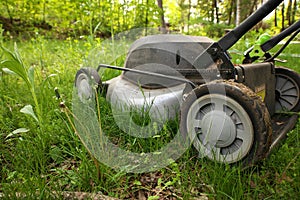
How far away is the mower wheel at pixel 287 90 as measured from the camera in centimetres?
196

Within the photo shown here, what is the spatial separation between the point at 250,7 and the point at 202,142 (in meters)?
13.8

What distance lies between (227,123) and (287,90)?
1.11 meters

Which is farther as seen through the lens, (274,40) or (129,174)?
(274,40)

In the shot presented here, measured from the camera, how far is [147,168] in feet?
4.16

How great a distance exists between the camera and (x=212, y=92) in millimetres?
1125

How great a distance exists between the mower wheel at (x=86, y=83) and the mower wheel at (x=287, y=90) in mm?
1293

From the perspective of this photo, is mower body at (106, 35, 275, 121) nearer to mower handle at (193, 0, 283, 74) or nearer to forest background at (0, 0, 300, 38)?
mower handle at (193, 0, 283, 74)

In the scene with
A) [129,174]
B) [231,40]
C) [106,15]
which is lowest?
[129,174]

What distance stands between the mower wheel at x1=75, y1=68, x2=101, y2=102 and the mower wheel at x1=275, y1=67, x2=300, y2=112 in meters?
1.29

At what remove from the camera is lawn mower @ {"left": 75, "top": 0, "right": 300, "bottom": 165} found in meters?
1.09

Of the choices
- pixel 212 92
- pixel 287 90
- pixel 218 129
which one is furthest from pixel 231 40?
pixel 287 90

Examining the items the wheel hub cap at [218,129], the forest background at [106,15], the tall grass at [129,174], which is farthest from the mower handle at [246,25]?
the forest background at [106,15]

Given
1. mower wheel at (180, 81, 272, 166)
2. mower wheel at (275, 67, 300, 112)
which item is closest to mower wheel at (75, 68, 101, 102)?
mower wheel at (180, 81, 272, 166)

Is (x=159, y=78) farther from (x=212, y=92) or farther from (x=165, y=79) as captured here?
(x=212, y=92)
